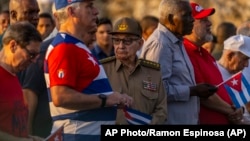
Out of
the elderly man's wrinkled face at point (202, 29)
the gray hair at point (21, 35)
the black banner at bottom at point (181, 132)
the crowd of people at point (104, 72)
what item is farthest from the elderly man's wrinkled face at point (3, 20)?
the gray hair at point (21, 35)

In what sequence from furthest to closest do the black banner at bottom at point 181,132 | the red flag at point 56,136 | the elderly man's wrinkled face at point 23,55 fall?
the black banner at bottom at point 181,132 < the elderly man's wrinkled face at point 23,55 < the red flag at point 56,136

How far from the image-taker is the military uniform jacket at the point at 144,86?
28.7ft

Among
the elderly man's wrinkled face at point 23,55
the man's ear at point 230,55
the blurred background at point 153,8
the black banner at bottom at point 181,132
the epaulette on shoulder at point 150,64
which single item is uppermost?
the elderly man's wrinkled face at point 23,55

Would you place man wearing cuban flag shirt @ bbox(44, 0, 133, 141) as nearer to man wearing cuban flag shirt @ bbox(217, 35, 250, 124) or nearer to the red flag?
the red flag

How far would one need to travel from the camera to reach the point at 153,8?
2047cm

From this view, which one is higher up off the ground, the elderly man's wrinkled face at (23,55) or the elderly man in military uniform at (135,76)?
the elderly man's wrinkled face at (23,55)

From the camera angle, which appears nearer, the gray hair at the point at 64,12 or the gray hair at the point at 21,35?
the gray hair at the point at 21,35

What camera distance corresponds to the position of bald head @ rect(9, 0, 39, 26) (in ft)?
30.3

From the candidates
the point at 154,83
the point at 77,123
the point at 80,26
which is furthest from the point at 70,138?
the point at 154,83

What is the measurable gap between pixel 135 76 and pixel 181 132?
2.05 feet

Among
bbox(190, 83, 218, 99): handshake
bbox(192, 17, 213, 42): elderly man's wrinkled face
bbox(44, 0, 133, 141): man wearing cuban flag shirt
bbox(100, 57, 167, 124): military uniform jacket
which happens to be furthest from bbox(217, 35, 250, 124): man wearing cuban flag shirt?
bbox(44, 0, 133, 141): man wearing cuban flag shirt

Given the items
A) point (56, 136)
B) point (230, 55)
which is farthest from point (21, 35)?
point (230, 55)

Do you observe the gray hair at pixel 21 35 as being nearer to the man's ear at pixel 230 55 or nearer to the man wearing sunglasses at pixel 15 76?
the man wearing sunglasses at pixel 15 76

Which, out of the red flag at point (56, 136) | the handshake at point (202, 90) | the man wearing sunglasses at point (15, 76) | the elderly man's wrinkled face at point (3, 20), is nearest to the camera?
the red flag at point (56, 136)
